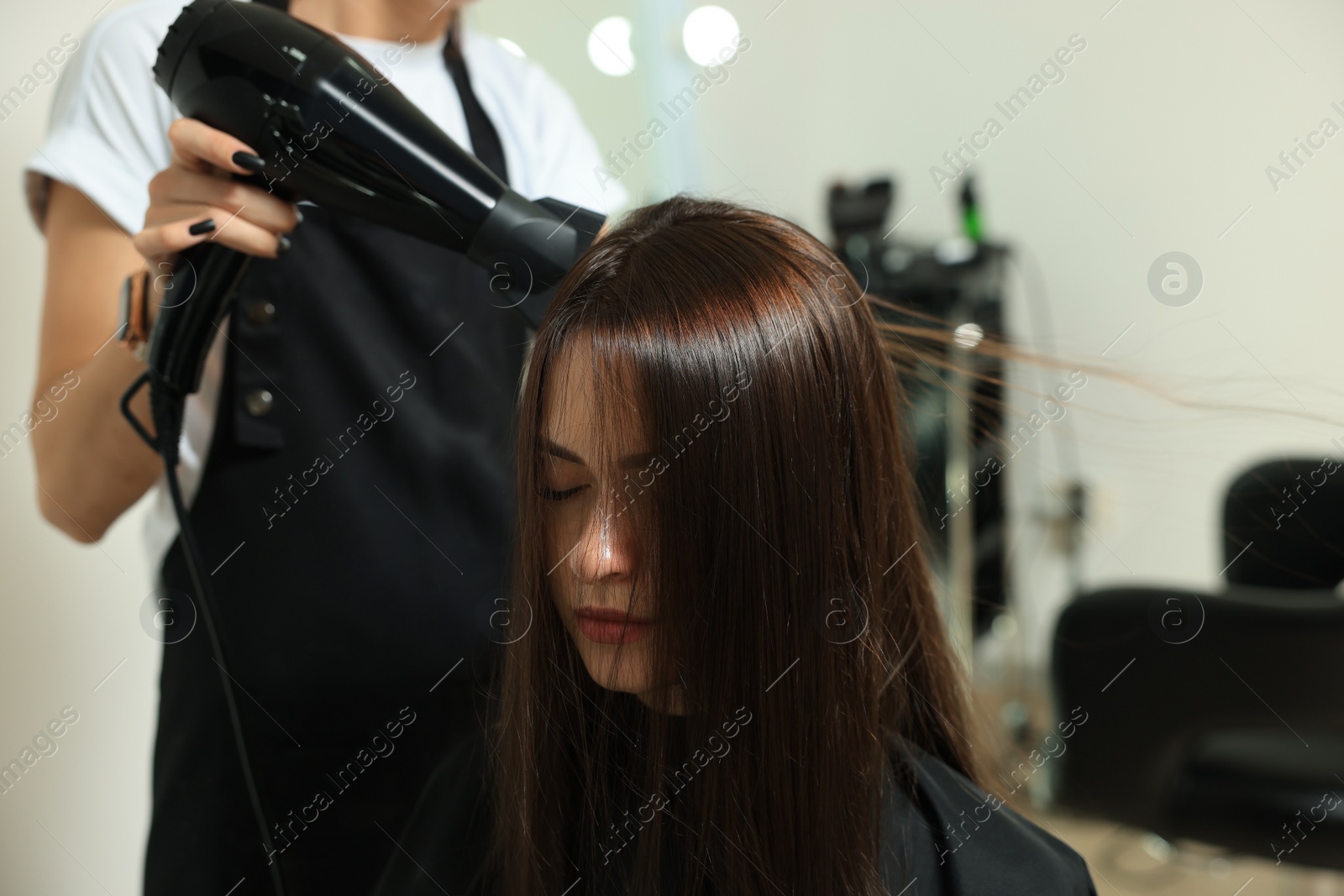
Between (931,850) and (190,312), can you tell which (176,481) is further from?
(931,850)

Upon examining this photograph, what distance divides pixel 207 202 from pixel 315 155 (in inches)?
3.3

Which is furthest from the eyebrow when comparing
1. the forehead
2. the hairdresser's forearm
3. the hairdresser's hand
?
the hairdresser's forearm

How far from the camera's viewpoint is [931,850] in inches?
25.5

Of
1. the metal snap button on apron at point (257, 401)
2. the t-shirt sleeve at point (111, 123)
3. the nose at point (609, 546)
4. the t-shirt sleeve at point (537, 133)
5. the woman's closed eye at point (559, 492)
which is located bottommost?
the nose at point (609, 546)

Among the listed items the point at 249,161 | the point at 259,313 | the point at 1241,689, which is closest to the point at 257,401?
the point at 259,313

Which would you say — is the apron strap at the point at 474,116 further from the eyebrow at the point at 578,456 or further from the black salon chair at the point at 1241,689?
the black salon chair at the point at 1241,689

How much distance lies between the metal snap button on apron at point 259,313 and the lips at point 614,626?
14.4 inches

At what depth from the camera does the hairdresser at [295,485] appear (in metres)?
0.67

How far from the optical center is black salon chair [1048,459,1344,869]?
0.97 meters

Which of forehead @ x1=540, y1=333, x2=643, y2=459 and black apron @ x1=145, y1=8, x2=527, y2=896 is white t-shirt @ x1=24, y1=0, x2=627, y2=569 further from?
forehead @ x1=540, y1=333, x2=643, y2=459

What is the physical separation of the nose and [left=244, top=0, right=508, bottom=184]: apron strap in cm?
38

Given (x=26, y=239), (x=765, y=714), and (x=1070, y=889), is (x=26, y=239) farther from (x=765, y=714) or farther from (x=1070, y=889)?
(x=1070, y=889)

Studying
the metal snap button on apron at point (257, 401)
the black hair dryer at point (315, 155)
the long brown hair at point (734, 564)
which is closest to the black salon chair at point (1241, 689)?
the long brown hair at point (734, 564)

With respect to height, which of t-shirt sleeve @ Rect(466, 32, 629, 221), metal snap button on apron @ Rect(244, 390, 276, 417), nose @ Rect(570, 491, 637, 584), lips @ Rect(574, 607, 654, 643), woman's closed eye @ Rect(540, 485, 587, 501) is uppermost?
t-shirt sleeve @ Rect(466, 32, 629, 221)
